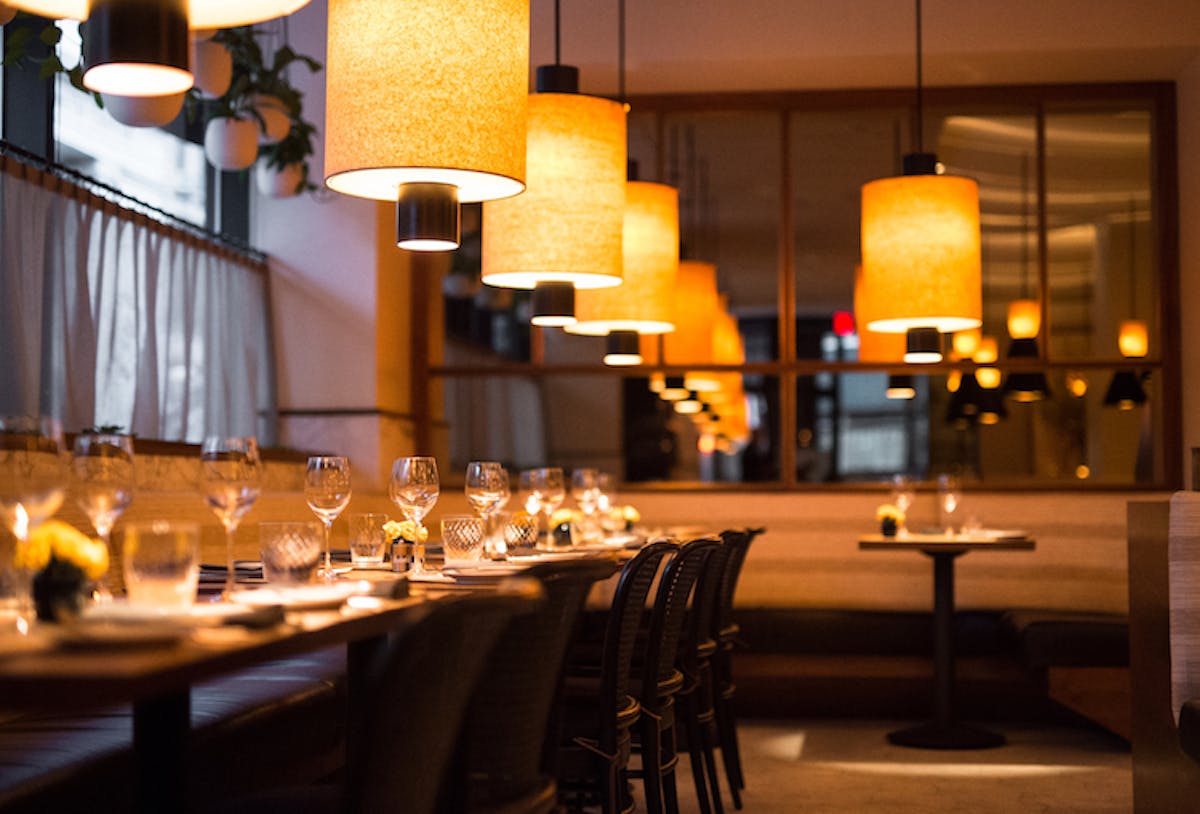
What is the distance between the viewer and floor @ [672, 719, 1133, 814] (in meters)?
5.07

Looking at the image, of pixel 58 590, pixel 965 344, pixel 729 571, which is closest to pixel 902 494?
pixel 965 344

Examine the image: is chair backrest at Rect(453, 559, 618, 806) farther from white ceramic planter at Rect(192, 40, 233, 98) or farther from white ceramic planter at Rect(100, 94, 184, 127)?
white ceramic planter at Rect(192, 40, 233, 98)

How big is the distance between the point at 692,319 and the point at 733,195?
319cm

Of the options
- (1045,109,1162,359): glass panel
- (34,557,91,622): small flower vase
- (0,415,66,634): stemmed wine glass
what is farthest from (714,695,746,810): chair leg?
(1045,109,1162,359): glass panel

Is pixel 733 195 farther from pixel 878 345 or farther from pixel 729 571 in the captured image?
pixel 729 571

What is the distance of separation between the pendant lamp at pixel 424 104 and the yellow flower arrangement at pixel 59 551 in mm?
1431

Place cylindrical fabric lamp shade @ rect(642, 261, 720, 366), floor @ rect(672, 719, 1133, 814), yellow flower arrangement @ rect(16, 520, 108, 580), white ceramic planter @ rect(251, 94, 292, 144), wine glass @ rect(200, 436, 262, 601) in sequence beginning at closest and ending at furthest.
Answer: yellow flower arrangement @ rect(16, 520, 108, 580)
wine glass @ rect(200, 436, 262, 601)
floor @ rect(672, 719, 1133, 814)
white ceramic planter @ rect(251, 94, 292, 144)
cylindrical fabric lamp shade @ rect(642, 261, 720, 366)

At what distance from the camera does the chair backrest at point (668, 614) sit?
345 centimetres

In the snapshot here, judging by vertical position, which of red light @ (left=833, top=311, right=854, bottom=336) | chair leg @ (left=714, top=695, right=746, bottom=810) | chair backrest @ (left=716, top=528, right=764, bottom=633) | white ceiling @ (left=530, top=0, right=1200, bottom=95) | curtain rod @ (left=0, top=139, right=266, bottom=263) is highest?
white ceiling @ (left=530, top=0, right=1200, bottom=95)

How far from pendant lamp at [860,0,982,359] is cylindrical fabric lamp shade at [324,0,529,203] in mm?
2843

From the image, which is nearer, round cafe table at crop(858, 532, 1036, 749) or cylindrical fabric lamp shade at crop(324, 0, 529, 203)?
cylindrical fabric lamp shade at crop(324, 0, 529, 203)

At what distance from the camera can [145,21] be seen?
8.02ft

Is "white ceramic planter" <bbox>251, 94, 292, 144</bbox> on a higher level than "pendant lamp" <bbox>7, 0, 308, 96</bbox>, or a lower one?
higher

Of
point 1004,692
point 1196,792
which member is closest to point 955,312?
point 1004,692
